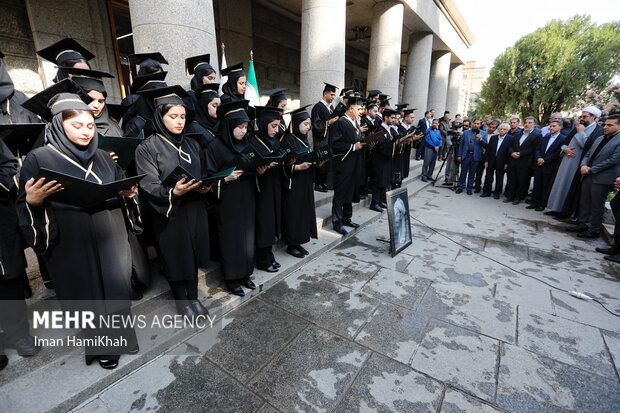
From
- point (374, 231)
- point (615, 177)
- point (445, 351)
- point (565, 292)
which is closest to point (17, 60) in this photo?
point (374, 231)

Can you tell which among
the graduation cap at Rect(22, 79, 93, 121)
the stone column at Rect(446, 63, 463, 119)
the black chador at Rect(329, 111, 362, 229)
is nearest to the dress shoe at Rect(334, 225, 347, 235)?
the black chador at Rect(329, 111, 362, 229)

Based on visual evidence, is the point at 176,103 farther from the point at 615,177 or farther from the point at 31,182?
the point at 615,177

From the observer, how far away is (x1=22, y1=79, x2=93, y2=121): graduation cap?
184 cm

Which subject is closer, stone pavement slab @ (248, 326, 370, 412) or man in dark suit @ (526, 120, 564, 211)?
stone pavement slab @ (248, 326, 370, 412)

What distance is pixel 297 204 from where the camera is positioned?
13.5 feet

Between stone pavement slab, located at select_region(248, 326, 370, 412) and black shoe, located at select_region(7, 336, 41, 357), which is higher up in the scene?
black shoe, located at select_region(7, 336, 41, 357)

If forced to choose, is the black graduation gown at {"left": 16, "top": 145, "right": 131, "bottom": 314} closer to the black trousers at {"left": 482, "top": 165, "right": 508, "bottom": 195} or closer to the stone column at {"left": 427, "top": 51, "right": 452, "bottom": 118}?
the black trousers at {"left": 482, "top": 165, "right": 508, "bottom": 195}

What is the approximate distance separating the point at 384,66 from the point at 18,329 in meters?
10.3

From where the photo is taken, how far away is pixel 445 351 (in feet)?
8.86

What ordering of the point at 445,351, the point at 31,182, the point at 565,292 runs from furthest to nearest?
the point at 565,292
the point at 445,351
the point at 31,182

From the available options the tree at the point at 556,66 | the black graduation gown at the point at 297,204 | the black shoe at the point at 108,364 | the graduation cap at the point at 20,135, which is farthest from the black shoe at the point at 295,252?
the tree at the point at 556,66

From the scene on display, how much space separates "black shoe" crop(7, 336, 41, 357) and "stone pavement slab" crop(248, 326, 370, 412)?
5.79 ft

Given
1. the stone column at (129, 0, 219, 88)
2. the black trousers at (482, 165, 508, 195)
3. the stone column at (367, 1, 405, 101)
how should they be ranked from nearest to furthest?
1. the stone column at (129, 0, 219, 88)
2. the black trousers at (482, 165, 508, 195)
3. the stone column at (367, 1, 405, 101)

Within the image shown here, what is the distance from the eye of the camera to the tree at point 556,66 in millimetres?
20594
